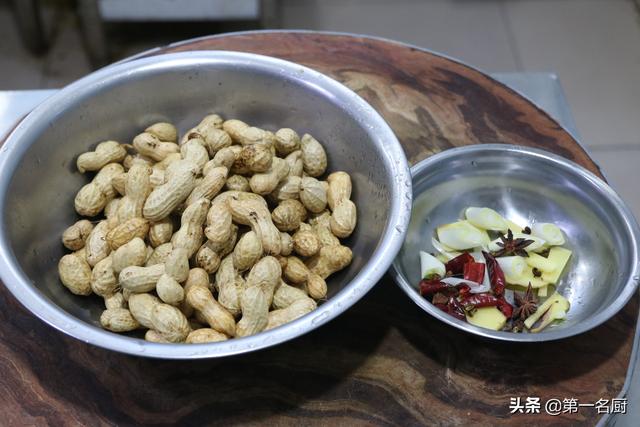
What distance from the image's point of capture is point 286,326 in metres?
0.65

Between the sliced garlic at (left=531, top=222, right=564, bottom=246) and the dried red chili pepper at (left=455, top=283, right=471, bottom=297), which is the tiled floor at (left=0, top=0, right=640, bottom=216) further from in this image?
the dried red chili pepper at (left=455, top=283, right=471, bottom=297)

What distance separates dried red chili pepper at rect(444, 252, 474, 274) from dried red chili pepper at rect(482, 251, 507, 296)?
0.09ft

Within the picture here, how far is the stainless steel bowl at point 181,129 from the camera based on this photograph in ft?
2.39

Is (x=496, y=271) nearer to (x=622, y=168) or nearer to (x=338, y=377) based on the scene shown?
(x=338, y=377)

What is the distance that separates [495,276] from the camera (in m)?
0.85

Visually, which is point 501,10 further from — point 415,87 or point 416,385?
point 416,385

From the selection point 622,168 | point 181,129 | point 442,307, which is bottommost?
point 622,168

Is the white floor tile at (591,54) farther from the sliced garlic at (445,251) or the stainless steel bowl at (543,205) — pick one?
the sliced garlic at (445,251)

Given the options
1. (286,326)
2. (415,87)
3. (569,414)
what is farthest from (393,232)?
(415,87)

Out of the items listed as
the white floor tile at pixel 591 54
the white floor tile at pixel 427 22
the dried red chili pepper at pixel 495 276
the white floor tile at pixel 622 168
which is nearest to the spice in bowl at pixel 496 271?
the dried red chili pepper at pixel 495 276

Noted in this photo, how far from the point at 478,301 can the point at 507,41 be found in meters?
1.61

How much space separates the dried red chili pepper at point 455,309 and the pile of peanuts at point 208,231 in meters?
0.14

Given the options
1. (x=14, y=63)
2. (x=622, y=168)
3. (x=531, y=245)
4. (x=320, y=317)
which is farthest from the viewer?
(x=14, y=63)

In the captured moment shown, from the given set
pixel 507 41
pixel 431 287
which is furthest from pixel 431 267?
pixel 507 41
